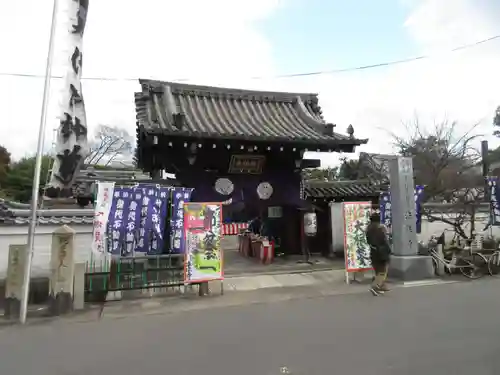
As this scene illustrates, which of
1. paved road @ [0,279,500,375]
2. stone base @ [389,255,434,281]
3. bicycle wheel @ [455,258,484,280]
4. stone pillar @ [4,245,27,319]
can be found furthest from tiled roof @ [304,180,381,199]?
stone pillar @ [4,245,27,319]

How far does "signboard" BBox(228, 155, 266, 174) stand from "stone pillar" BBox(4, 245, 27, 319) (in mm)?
6548

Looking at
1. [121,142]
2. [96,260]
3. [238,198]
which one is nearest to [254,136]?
[238,198]

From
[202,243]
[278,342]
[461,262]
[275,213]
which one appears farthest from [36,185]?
[461,262]

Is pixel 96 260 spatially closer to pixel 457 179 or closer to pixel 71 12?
pixel 71 12

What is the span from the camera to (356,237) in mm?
9992

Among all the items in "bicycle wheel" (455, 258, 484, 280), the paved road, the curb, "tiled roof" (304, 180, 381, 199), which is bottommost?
the paved road

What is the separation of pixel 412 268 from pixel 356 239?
1.69 meters

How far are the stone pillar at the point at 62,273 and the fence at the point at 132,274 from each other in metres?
0.83

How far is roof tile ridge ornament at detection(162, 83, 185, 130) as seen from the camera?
35.2 feet

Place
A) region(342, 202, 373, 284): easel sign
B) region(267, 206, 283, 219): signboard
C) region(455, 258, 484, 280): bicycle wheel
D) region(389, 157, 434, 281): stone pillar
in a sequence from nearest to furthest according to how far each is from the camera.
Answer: region(342, 202, 373, 284): easel sign → region(389, 157, 434, 281): stone pillar → region(455, 258, 484, 280): bicycle wheel → region(267, 206, 283, 219): signboard

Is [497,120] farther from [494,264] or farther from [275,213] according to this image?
[275,213]

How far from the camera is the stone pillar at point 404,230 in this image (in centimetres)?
997

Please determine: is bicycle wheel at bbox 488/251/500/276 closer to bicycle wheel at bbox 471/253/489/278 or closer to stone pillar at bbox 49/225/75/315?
bicycle wheel at bbox 471/253/489/278

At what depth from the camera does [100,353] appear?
197 inches
